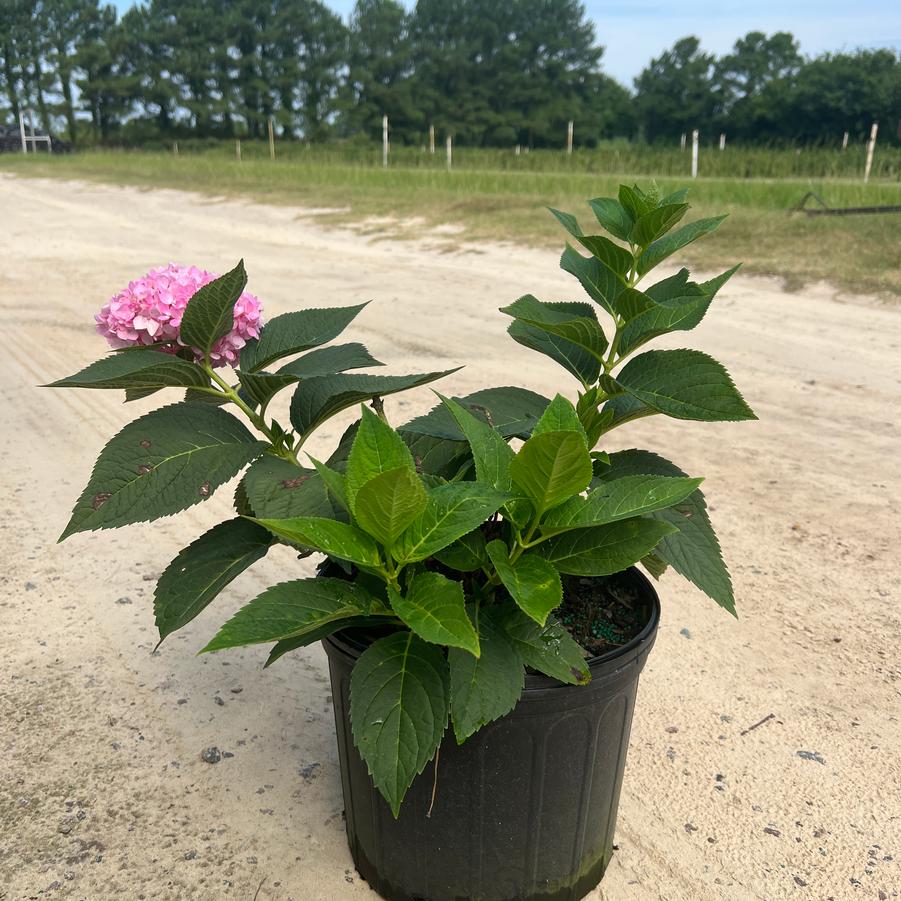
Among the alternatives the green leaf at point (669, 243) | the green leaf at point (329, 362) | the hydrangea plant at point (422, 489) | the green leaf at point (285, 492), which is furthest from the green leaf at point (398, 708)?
the green leaf at point (669, 243)

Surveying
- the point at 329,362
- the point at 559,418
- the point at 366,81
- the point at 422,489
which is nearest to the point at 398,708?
the point at 422,489

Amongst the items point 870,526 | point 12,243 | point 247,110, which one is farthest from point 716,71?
point 870,526

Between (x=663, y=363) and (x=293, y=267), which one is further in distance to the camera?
(x=293, y=267)

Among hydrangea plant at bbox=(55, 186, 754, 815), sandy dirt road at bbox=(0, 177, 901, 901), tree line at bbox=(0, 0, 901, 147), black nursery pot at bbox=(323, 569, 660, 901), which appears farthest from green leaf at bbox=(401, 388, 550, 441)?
tree line at bbox=(0, 0, 901, 147)

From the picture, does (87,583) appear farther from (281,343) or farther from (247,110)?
(247,110)

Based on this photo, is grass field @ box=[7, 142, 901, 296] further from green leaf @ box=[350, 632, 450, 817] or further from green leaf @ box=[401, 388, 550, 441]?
green leaf @ box=[350, 632, 450, 817]

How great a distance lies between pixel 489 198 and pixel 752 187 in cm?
336

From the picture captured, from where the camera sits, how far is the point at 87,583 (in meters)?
2.81

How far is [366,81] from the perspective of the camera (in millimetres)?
48312

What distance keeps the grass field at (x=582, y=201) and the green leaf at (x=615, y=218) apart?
5822mm

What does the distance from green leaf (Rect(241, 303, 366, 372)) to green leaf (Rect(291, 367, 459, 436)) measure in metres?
0.07

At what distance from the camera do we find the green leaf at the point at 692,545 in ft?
4.56

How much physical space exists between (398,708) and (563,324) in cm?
64

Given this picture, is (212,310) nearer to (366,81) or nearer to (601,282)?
(601,282)
